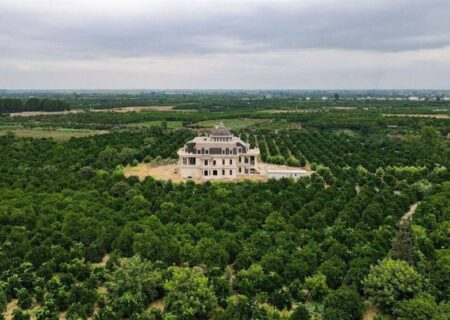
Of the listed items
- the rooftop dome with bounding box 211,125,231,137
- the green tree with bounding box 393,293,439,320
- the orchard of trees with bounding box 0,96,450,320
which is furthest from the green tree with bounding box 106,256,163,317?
the rooftop dome with bounding box 211,125,231,137

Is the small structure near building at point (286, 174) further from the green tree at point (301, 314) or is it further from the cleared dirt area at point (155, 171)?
the green tree at point (301, 314)

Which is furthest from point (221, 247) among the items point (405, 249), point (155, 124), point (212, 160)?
point (155, 124)

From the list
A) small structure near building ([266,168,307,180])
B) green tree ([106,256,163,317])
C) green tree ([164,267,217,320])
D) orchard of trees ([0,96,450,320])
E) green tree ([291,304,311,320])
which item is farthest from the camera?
small structure near building ([266,168,307,180])

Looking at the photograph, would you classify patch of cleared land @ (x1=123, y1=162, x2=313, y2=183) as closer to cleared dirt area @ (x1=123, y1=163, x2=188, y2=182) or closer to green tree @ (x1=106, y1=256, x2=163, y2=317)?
cleared dirt area @ (x1=123, y1=163, x2=188, y2=182)

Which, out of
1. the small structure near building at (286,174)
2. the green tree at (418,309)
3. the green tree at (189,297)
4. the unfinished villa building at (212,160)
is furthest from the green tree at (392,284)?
the unfinished villa building at (212,160)

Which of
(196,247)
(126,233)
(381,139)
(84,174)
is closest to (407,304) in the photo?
(196,247)

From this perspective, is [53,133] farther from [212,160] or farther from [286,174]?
[286,174]

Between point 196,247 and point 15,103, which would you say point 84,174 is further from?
point 15,103
